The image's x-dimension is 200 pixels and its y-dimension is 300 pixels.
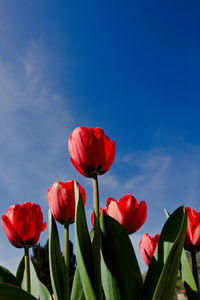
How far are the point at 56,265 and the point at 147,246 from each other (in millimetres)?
589

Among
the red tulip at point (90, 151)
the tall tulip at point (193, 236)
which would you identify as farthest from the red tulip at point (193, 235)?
the red tulip at point (90, 151)

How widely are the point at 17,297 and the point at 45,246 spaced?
16807mm

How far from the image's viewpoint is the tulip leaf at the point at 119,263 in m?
1.13

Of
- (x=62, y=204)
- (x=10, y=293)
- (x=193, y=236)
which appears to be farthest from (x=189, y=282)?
(x=10, y=293)

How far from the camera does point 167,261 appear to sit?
958 millimetres

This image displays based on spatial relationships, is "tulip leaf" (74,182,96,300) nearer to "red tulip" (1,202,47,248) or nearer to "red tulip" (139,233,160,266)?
"red tulip" (1,202,47,248)

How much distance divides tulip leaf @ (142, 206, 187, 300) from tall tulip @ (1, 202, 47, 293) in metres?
0.65

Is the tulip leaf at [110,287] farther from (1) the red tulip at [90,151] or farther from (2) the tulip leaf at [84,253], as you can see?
(1) the red tulip at [90,151]

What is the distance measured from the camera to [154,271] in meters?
1.12

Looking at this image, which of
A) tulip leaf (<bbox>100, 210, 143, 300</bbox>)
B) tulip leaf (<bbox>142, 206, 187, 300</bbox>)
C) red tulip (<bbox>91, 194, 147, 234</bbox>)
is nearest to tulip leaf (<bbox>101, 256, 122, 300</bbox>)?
tulip leaf (<bbox>100, 210, 143, 300</bbox>)

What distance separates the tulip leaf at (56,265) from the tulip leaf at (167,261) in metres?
0.35

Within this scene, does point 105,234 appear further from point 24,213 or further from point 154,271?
point 24,213

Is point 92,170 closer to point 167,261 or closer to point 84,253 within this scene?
point 84,253

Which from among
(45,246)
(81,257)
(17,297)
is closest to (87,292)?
(81,257)
